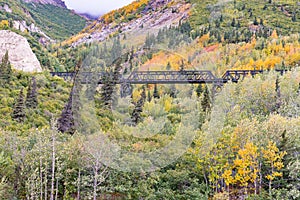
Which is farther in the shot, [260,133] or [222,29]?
[222,29]

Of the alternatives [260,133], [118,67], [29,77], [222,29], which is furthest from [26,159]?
[222,29]

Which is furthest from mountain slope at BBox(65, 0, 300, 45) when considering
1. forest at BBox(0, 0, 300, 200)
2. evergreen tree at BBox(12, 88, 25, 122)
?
forest at BBox(0, 0, 300, 200)

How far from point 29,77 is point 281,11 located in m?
107

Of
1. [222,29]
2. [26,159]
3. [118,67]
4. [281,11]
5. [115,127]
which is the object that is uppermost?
[281,11]

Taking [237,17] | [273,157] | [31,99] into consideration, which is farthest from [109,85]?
[237,17]

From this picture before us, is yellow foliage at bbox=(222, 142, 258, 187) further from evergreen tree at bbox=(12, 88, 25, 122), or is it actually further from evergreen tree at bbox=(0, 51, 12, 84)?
evergreen tree at bbox=(0, 51, 12, 84)

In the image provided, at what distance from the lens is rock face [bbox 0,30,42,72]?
66.4m

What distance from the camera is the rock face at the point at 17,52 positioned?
218 ft

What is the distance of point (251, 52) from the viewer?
7962 cm

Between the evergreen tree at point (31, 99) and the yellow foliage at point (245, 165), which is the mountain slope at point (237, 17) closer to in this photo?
the evergreen tree at point (31, 99)

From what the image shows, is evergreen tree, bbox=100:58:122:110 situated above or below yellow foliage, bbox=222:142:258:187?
above

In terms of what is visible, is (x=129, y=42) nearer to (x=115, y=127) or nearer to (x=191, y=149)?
(x=115, y=127)

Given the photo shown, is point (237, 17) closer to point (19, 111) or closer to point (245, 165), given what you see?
point (19, 111)

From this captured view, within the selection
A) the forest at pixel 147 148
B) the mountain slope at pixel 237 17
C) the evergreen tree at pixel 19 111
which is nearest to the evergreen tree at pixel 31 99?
the evergreen tree at pixel 19 111
